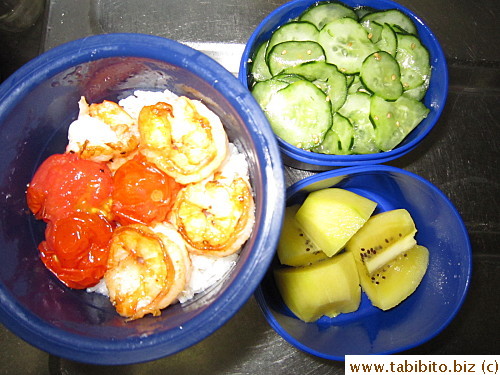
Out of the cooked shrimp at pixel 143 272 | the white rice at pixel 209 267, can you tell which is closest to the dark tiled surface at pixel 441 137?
the white rice at pixel 209 267

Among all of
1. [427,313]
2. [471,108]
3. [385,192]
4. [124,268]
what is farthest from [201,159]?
[471,108]

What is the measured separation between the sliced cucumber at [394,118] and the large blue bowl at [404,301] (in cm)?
13

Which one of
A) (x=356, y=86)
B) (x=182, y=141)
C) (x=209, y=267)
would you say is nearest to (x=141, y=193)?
(x=182, y=141)

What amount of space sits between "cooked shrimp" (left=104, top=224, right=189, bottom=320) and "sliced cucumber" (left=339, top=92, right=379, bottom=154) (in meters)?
0.83

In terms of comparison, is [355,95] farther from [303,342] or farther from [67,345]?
[67,345]

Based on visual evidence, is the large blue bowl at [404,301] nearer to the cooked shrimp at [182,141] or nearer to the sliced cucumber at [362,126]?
the sliced cucumber at [362,126]

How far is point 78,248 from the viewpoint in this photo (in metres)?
1.21

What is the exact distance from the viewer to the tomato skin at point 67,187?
125 cm

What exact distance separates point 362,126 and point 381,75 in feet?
0.66

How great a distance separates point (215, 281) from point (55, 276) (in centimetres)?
48

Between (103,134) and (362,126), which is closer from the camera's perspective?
(103,134)

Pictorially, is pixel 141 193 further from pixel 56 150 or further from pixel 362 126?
pixel 362 126

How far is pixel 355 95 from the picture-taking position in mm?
1698

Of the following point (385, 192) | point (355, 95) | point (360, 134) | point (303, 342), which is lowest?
point (303, 342)
